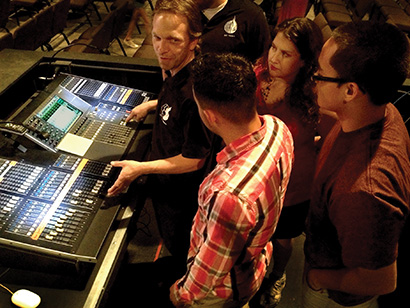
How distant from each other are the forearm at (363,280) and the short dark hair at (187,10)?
1173 millimetres

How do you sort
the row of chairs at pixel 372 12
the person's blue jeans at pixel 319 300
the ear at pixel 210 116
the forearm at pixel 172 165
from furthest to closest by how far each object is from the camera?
1. the row of chairs at pixel 372 12
2. the forearm at pixel 172 165
3. the person's blue jeans at pixel 319 300
4. the ear at pixel 210 116

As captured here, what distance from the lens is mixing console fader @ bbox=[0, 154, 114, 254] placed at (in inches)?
49.6

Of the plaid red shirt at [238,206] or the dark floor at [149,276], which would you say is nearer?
the plaid red shirt at [238,206]

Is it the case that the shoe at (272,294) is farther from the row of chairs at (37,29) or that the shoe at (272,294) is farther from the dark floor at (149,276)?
the row of chairs at (37,29)

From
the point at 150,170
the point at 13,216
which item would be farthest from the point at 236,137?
the point at 13,216

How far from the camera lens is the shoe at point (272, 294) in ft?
6.84

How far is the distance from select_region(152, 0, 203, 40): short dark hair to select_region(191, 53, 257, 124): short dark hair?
46 centimetres

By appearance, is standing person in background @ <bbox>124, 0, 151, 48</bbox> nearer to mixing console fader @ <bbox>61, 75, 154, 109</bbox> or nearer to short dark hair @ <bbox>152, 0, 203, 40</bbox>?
mixing console fader @ <bbox>61, 75, 154, 109</bbox>

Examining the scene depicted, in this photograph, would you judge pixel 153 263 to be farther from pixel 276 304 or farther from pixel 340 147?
pixel 340 147

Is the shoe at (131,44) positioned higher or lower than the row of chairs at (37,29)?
lower

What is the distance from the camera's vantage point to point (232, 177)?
1.02 meters

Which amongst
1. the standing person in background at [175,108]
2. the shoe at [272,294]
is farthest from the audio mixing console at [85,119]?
the shoe at [272,294]

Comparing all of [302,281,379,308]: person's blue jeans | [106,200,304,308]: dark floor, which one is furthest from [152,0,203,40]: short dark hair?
[106,200,304,308]: dark floor

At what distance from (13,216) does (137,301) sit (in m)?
1.09
